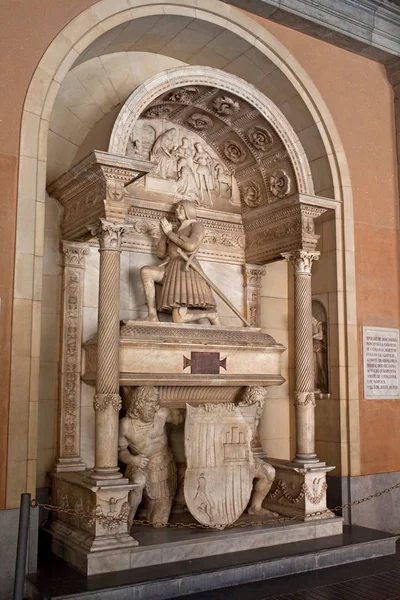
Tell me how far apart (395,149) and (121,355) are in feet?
14.9

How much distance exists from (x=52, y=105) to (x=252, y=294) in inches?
130

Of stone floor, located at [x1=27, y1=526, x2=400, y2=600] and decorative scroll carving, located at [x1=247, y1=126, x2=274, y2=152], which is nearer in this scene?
stone floor, located at [x1=27, y1=526, x2=400, y2=600]

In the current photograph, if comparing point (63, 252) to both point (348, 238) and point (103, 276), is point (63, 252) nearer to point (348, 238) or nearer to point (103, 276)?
point (103, 276)

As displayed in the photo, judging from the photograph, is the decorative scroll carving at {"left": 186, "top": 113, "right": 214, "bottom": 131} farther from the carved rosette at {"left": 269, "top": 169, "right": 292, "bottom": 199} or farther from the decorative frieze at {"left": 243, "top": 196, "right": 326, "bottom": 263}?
the decorative frieze at {"left": 243, "top": 196, "right": 326, "bottom": 263}

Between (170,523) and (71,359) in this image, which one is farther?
(71,359)

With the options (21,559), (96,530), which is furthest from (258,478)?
(21,559)

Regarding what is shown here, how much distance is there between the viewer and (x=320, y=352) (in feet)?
23.1

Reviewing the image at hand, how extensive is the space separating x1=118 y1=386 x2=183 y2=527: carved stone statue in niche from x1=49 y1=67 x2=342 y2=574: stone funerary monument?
0.5 inches

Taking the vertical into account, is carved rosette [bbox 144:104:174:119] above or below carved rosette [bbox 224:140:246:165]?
above

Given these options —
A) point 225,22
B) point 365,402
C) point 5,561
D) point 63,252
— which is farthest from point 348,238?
point 5,561

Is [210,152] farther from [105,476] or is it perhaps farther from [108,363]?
[105,476]

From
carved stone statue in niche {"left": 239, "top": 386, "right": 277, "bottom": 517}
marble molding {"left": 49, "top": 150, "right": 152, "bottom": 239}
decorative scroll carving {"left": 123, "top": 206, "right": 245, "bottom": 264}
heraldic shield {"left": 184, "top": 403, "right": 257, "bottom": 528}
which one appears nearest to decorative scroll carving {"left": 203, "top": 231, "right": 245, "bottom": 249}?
decorative scroll carving {"left": 123, "top": 206, "right": 245, "bottom": 264}

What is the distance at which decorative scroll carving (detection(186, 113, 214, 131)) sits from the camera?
6.91 m

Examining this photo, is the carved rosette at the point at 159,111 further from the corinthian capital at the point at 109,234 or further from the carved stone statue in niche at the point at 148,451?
the carved stone statue in niche at the point at 148,451
